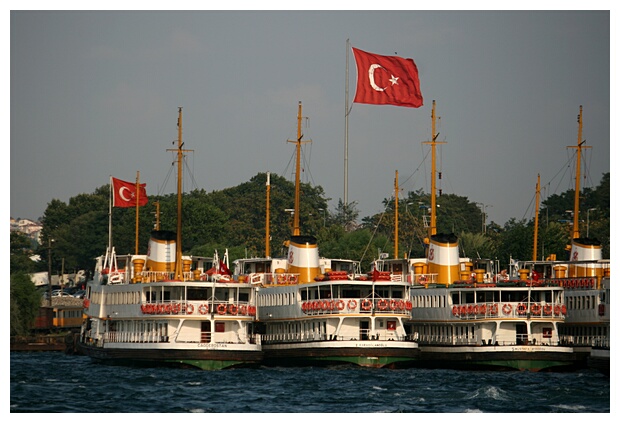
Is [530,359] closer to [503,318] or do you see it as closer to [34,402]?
[503,318]

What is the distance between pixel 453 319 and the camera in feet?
252

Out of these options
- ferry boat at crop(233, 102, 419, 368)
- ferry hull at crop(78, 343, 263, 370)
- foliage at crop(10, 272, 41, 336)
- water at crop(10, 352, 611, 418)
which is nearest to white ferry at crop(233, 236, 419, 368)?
ferry boat at crop(233, 102, 419, 368)

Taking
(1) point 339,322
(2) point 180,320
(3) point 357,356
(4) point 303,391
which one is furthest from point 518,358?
(2) point 180,320

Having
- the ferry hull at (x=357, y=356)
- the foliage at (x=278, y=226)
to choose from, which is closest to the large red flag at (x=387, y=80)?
the ferry hull at (x=357, y=356)

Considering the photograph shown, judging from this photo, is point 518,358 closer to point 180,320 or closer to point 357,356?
point 357,356

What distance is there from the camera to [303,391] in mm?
61812

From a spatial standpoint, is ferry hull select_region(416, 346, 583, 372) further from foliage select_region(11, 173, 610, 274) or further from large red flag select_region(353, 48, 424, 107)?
foliage select_region(11, 173, 610, 274)

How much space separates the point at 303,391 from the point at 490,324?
16781mm

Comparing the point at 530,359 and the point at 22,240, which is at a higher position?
the point at 22,240

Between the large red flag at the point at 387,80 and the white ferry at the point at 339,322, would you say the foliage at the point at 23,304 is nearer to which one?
the white ferry at the point at 339,322

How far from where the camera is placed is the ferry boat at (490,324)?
73500 mm

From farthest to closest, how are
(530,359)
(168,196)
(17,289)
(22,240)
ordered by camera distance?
(168,196), (22,240), (17,289), (530,359)

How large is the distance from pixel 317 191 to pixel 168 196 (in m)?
19.0

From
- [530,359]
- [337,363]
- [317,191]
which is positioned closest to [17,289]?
[337,363]
